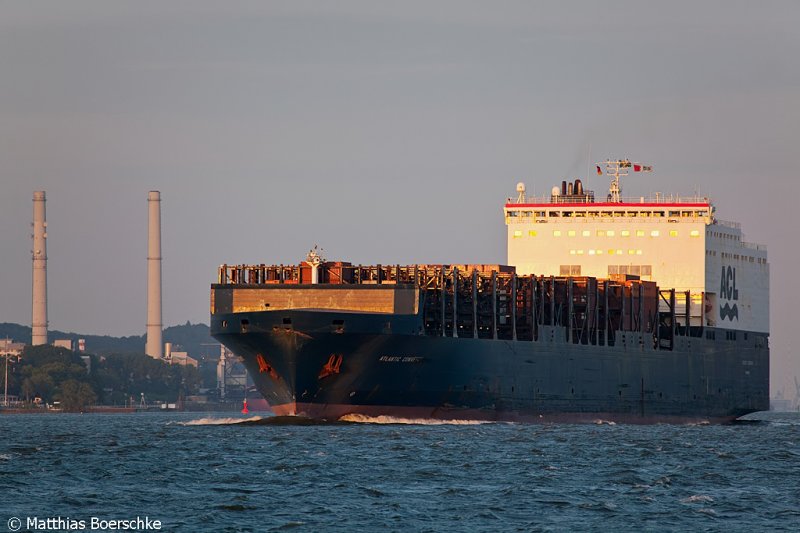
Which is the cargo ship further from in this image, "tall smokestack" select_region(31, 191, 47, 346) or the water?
"tall smokestack" select_region(31, 191, 47, 346)

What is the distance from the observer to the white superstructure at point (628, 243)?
89.4 meters

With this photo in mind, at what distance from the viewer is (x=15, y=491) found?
43.5 m

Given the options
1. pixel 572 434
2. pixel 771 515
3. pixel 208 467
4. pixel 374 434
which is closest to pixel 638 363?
pixel 572 434

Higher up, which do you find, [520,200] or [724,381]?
[520,200]

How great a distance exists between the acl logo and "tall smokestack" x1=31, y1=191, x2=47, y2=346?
4382 inches

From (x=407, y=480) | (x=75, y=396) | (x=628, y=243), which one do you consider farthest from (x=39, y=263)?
(x=407, y=480)

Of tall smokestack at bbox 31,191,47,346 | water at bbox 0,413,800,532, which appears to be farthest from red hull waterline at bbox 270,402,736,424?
tall smokestack at bbox 31,191,47,346

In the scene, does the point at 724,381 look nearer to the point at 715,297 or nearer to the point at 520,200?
the point at 715,297

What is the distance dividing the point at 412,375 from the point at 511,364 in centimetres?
629

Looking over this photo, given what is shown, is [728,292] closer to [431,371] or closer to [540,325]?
[540,325]

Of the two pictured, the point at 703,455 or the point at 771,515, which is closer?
the point at 771,515

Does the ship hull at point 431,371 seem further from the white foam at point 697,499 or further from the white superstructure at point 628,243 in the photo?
the white foam at point 697,499

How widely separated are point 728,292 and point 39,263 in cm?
11182

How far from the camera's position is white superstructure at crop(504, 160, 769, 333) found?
3519 inches
